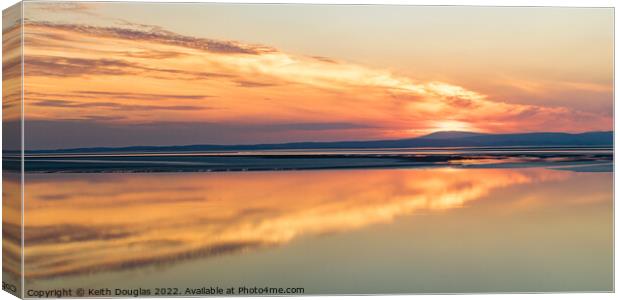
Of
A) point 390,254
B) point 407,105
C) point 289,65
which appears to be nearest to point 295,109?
point 289,65

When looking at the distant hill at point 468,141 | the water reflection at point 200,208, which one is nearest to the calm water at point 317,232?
the water reflection at point 200,208

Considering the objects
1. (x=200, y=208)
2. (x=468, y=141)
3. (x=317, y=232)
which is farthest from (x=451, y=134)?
(x=200, y=208)

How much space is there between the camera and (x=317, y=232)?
8.30 meters

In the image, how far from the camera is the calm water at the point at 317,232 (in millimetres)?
7922

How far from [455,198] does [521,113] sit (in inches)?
38.2

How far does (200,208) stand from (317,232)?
1007mm

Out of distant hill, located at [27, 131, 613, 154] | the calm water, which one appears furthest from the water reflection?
distant hill, located at [27, 131, 613, 154]

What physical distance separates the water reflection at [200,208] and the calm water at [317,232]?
11 mm

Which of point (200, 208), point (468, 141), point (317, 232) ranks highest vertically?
point (468, 141)

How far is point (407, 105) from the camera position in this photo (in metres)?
8.71

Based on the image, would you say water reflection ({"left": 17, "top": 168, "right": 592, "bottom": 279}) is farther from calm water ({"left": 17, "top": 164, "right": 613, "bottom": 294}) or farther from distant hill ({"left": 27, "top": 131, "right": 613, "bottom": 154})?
distant hill ({"left": 27, "top": 131, "right": 613, "bottom": 154})

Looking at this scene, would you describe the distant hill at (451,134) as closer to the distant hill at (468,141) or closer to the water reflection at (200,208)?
the distant hill at (468,141)

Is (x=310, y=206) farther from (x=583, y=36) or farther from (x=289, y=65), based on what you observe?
(x=583, y=36)

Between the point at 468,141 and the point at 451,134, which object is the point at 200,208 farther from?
the point at 468,141
